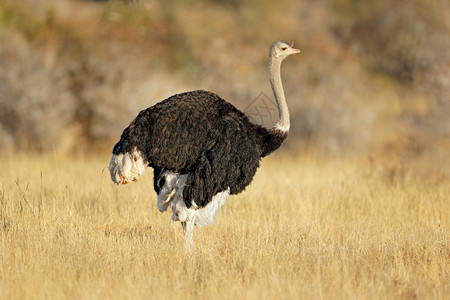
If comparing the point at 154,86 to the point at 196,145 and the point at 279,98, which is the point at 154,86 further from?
the point at 196,145

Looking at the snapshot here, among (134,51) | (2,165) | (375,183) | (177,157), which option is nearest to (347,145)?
(134,51)

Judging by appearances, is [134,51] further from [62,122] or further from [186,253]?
[186,253]

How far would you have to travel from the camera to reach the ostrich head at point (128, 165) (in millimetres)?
5695

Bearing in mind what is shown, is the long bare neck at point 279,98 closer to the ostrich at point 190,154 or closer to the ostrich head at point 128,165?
the ostrich at point 190,154

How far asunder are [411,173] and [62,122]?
654 cm

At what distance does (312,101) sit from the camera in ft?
51.1

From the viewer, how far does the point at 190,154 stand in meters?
5.83

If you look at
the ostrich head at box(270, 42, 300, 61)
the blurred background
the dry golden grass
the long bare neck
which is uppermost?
Result: the blurred background

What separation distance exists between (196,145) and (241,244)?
906 mm

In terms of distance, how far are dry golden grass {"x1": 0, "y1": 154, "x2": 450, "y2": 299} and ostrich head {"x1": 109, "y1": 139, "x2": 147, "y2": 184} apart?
0.53 meters

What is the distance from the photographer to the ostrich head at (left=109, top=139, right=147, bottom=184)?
5695mm

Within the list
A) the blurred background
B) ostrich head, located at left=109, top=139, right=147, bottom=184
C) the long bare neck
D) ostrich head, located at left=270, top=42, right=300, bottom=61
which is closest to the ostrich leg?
ostrich head, located at left=109, top=139, right=147, bottom=184

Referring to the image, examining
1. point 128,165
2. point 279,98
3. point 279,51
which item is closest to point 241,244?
point 128,165

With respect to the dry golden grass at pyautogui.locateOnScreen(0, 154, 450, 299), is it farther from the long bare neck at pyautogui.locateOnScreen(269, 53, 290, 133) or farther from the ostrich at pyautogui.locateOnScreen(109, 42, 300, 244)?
the long bare neck at pyautogui.locateOnScreen(269, 53, 290, 133)
